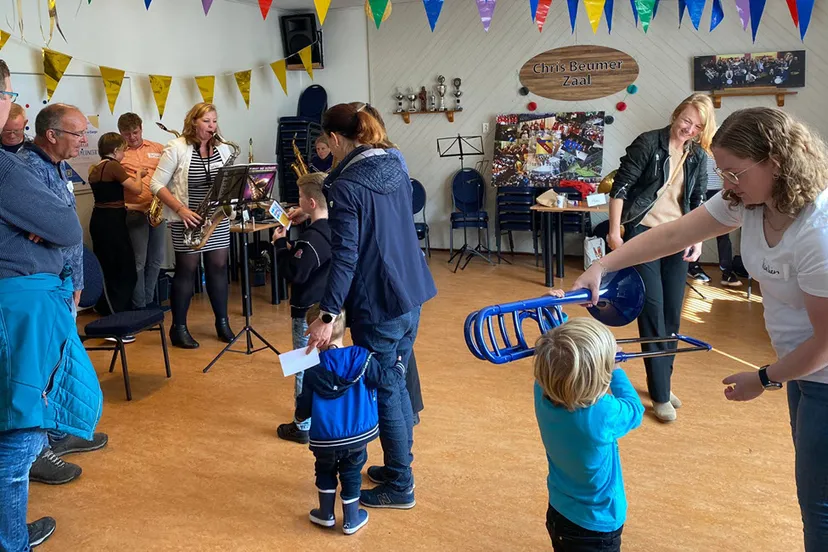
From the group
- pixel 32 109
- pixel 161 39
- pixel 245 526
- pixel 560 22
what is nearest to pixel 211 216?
pixel 32 109

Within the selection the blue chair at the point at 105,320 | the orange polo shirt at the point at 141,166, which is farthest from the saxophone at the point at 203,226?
the orange polo shirt at the point at 141,166

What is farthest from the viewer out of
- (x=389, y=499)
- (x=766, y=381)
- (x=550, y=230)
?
(x=550, y=230)

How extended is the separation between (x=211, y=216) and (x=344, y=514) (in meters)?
2.51

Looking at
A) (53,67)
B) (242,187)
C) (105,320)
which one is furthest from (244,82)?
(105,320)

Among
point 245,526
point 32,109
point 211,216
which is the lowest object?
point 245,526

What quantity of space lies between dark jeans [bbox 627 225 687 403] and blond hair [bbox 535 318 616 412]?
1.83m

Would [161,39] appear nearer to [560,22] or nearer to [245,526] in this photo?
[560,22]

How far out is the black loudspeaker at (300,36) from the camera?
27.5ft

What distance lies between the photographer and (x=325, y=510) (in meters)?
2.64

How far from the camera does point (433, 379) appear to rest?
4199 millimetres

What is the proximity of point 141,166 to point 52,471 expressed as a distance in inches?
131

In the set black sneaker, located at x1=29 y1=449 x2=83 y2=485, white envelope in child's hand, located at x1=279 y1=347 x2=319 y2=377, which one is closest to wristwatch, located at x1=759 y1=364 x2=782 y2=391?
white envelope in child's hand, located at x1=279 y1=347 x2=319 y2=377

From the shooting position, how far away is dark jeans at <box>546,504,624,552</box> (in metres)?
1.82

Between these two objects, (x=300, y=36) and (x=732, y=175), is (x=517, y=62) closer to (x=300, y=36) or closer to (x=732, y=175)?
(x=300, y=36)
